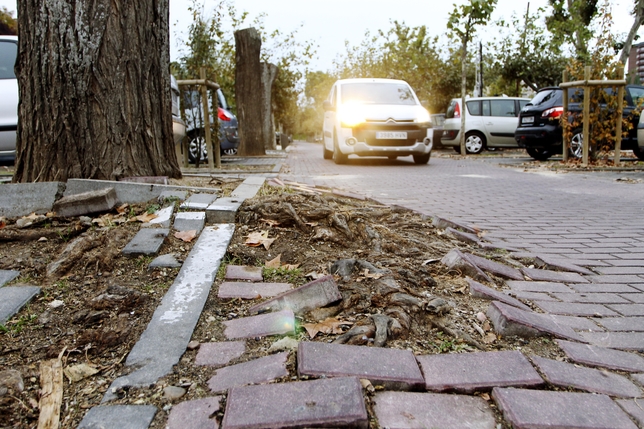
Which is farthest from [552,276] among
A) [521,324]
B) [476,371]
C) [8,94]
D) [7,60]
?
[7,60]

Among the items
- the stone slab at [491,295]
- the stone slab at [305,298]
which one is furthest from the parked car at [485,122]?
the stone slab at [305,298]

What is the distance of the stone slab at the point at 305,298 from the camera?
2.30 meters

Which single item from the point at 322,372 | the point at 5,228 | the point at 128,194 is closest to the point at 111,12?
the point at 128,194

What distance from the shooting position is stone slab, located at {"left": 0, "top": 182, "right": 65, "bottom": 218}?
12.3 feet

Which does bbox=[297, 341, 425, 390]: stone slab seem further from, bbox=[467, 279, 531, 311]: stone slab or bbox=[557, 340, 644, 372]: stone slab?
bbox=[467, 279, 531, 311]: stone slab

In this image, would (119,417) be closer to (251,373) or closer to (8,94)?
(251,373)

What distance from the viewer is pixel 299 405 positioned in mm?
1535

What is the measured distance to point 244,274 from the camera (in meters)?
2.69

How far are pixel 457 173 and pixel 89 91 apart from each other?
7.08 metres

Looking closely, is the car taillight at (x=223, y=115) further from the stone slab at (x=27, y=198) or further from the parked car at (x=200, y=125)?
the stone slab at (x=27, y=198)

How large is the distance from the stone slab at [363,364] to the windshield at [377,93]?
10.5 metres

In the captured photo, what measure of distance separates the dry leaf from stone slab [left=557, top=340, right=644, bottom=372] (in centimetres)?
194

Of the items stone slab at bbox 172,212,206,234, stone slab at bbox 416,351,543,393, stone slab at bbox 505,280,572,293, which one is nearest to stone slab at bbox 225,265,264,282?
stone slab at bbox 172,212,206,234

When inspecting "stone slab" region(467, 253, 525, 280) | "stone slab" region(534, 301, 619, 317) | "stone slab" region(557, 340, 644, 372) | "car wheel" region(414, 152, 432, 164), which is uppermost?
"car wheel" region(414, 152, 432, 164)
